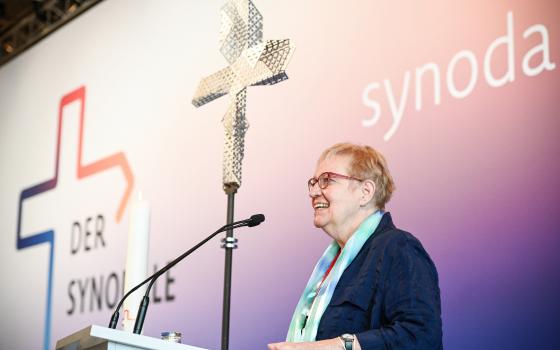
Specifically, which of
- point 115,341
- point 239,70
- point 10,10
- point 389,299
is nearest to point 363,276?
point 389,299

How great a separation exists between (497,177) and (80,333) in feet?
4.37

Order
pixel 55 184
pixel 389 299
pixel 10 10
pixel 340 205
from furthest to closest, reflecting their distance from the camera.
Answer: pixel 10 10
pixel 55 184
pixel 340 205
pixel 389 299

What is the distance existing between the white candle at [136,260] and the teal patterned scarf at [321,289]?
0.39 metres

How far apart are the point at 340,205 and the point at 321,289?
24 centimetres

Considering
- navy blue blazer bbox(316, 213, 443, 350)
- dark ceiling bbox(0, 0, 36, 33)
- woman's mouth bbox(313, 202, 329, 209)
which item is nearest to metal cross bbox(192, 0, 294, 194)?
woman's mouth bbox(313, 202, 329, 209)

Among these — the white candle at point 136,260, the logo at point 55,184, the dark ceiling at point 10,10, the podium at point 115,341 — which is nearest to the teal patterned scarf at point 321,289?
the white candle at point 136,260

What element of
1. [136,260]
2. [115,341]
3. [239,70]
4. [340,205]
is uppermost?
[239,70]

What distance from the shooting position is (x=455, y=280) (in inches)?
100

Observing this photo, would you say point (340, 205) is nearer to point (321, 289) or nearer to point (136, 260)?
point (321, 289)

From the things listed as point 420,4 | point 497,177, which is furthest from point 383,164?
point 420,4

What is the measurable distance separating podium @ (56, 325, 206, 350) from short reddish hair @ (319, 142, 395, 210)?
0.81m

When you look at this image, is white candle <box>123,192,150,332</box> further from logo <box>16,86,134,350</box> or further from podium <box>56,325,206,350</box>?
logo <box>16,86,134,350</box>

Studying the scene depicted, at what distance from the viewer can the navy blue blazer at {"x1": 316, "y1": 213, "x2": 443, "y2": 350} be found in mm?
1930

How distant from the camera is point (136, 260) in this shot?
2223 mm
